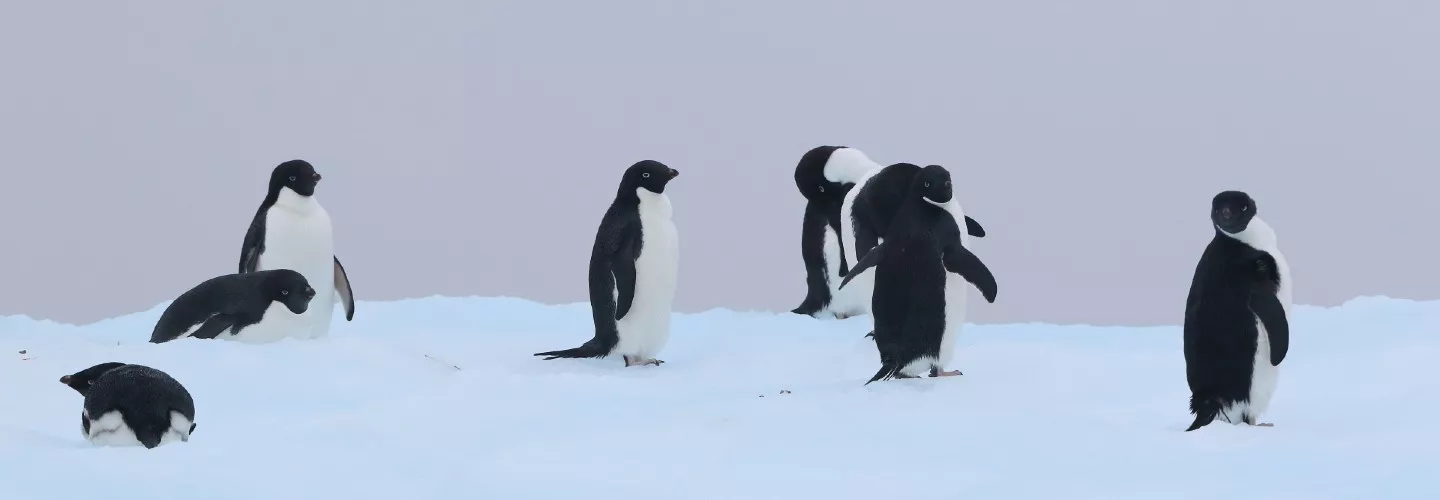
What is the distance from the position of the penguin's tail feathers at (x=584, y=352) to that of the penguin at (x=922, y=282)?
2.16m

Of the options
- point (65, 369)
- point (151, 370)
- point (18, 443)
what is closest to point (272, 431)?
point (151, 370)

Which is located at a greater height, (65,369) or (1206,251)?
(1206,251)

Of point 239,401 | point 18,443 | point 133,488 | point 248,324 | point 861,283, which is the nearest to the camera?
point 133,488

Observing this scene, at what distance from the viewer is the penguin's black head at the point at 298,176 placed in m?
9.48

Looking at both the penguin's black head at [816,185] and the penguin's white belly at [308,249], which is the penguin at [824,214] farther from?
the penguin's white belly at [308,249]

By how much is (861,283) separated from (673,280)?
1689 millimetres

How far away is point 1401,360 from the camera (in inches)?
309

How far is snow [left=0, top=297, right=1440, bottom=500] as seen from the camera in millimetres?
4980

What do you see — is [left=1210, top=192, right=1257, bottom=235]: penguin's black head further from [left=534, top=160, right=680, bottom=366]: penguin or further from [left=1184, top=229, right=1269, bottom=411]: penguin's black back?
[left=534, top=160, right=680, bottom=366]: penguin

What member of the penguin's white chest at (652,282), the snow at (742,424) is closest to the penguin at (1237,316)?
the snow at (742,424)

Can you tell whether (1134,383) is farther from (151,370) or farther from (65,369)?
(65,369)

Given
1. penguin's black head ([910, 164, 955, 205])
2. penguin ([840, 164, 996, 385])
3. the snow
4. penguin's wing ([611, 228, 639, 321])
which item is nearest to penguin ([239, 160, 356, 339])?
the snow

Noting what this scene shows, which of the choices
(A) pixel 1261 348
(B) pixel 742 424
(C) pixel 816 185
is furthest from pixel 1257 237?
(C) pixel 816 185

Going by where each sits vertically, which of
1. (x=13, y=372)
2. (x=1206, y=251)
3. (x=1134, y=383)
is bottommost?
(x=13, y=372)
